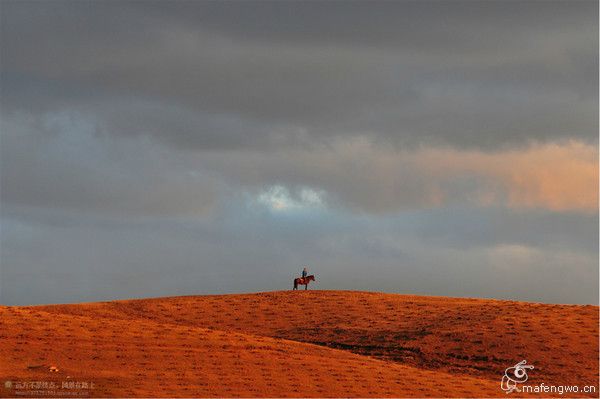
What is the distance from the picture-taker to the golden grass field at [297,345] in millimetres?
61406

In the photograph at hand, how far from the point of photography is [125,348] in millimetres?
69188

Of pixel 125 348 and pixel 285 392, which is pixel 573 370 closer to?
pixel 285 392

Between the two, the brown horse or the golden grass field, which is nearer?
the golden grass field

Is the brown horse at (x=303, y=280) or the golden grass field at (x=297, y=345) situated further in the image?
the brown horse at (x=303, y=280)

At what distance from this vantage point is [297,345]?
242 feet

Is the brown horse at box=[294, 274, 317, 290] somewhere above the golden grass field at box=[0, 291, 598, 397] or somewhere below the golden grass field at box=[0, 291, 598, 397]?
above

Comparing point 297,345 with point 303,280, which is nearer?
point 297,345

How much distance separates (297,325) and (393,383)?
840 inches

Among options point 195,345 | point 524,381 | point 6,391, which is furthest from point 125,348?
point 524,381

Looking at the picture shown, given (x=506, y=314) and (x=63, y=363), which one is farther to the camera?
(x=506, y=314)

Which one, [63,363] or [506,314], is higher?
[506,314]

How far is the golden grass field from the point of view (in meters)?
61.4

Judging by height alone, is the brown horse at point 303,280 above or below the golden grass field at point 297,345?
above

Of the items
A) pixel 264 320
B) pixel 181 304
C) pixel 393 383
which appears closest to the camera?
pixel 393 383
